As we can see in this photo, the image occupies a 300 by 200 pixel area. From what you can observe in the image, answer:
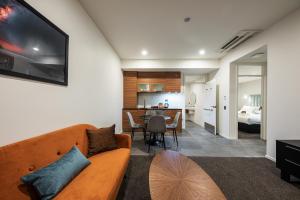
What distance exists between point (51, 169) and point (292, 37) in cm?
400

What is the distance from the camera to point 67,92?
6.39 ft

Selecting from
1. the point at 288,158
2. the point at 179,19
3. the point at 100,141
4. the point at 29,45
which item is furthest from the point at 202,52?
the point at 29,45

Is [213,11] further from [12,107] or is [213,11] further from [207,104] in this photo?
[207,104]

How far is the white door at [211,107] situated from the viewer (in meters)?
5.05

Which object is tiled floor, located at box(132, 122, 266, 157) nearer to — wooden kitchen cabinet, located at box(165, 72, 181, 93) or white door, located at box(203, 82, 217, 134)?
white door, located at box(203, 82, 217, 134)

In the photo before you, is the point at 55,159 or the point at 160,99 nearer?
the point at 55,159

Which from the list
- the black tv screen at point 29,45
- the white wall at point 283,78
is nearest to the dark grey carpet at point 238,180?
the white wall at point 283,78

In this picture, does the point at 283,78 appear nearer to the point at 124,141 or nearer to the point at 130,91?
the point at 124,141

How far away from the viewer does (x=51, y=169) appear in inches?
47.9

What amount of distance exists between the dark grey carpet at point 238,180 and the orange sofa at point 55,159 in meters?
0.49

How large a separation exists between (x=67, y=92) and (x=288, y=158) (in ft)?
11.1

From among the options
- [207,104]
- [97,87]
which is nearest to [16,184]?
[97,87]

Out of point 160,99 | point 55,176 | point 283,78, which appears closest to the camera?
point 55,176

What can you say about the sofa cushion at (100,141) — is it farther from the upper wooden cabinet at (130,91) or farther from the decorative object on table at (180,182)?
the upper wooden cabinet at (130,91)
